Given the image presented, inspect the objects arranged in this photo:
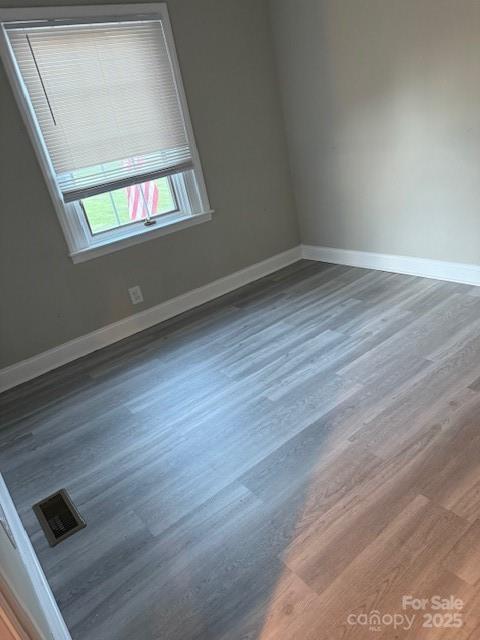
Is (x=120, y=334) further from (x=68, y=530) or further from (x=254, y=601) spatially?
(x=254, y=601)

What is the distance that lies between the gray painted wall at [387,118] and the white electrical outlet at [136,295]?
1.66 metres

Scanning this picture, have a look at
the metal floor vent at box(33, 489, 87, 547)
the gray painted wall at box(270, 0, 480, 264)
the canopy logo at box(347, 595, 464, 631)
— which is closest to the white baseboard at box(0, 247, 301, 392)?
the gray painted wall at box(270, 0, 480, 264)

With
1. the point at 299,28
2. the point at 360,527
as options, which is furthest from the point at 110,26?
the point at 360,527

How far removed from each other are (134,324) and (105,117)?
1.42 metres

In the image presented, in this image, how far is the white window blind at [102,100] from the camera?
108 inches

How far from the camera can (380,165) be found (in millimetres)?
3242

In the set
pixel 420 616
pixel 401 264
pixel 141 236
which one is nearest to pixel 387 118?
pixel 401 264

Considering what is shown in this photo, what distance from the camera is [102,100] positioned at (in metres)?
2.96

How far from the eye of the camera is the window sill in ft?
10.2

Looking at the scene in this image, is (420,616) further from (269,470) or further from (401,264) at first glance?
(401,264)

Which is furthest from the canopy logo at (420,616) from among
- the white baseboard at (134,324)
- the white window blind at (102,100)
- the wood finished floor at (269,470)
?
the white window blind at (102,100)

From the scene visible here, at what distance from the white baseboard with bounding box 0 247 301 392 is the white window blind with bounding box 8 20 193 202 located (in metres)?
0.93

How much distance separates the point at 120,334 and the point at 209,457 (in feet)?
5.32

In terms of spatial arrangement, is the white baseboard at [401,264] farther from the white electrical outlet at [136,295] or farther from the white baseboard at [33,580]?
the white baseboard at [33,580]
